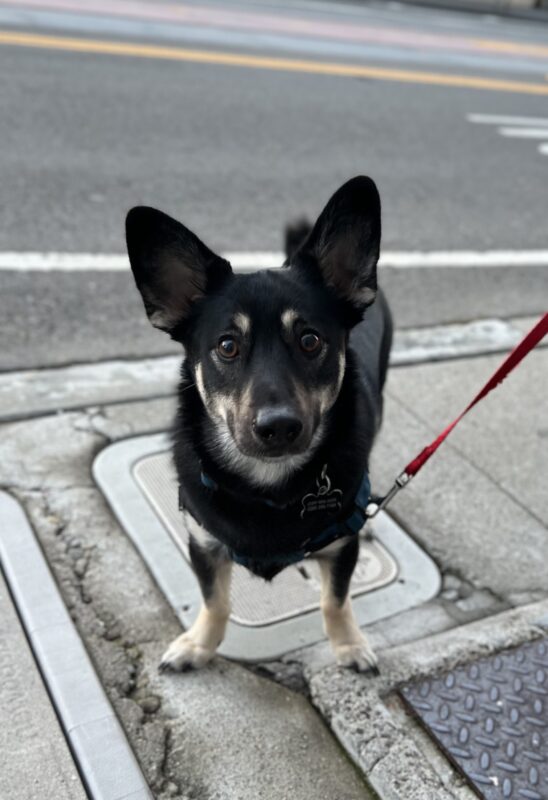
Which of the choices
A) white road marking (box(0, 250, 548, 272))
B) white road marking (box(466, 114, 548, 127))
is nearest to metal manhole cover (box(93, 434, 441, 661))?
white road marking (box(0, 250, 548, 272))

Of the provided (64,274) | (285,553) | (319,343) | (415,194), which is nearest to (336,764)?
(285,553)

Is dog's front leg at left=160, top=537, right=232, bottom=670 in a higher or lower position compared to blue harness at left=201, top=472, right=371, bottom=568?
lower

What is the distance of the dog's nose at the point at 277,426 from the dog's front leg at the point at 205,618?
23.2 inches

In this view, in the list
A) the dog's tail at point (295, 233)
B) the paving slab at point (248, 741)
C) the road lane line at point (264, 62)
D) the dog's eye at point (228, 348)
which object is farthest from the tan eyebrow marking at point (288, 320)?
the road lane line at point (264, 62)

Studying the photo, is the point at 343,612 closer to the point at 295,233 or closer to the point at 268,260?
the point at 295,233

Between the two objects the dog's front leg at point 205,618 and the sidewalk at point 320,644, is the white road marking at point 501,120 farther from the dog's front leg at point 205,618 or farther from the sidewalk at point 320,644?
the dog's front leg at point 205,618

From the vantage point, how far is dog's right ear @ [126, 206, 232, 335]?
2279mm

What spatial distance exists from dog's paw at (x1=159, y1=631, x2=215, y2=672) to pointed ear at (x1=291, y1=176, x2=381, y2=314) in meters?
1.17

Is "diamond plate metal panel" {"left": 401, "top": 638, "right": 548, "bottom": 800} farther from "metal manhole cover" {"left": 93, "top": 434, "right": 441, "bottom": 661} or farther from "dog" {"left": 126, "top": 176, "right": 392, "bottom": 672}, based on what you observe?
"metal manhole cover" {"left": 93, "top": 434, "right": 441, "bottom": 661}

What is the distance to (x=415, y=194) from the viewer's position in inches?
282

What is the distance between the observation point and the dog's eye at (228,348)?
231cm

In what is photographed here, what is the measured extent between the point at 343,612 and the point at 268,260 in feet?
10.6

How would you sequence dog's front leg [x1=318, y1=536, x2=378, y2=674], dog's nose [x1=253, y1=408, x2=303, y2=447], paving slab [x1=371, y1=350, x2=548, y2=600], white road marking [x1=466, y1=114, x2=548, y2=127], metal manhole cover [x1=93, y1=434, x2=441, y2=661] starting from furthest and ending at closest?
white road marking [x1=466, y1=114, x2=548, y2=127], paving slab [x1=371, y1=350, x2=548, y2=600], metal manhole cover [x1=93, y1=434, x2=441, y2=661], dog's front leg [x1=318, y1=536, x2=378, y2=674], dog's nose [x1=253, y1=408, x2=303, y2=447]

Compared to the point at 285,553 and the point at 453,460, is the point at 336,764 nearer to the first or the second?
the point at 285,553
